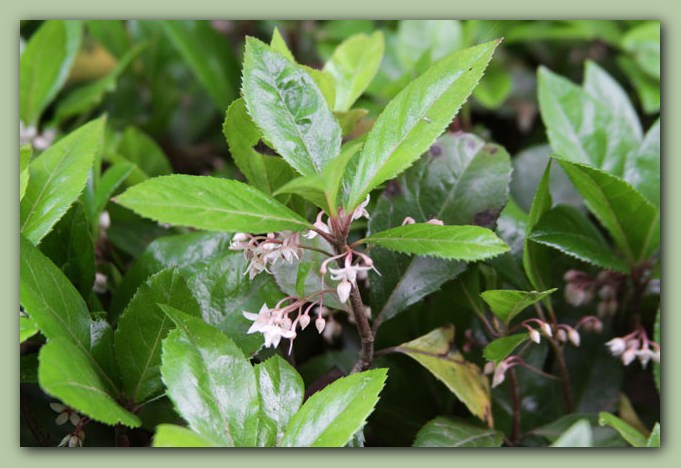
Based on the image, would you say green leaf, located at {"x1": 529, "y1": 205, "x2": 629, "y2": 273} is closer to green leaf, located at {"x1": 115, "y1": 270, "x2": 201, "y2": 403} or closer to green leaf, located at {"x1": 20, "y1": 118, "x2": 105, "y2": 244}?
green leaf, located at {"x1": 115, "y1": 270, "x2": 201, "y2": 403}

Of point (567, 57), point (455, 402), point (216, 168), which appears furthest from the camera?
point (567, 57)

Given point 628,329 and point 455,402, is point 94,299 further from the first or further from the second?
point 628,329

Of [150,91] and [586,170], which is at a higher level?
[150,91]

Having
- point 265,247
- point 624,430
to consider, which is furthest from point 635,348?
point 265,247

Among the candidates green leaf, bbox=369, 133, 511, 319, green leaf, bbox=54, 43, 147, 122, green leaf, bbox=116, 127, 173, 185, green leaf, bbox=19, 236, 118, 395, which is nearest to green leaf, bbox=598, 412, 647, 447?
green leaf, bbox=369, 133, 511, 319

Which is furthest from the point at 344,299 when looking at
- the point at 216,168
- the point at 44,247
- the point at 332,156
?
the point at 216,168

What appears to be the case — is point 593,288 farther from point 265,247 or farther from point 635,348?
point 265,247
